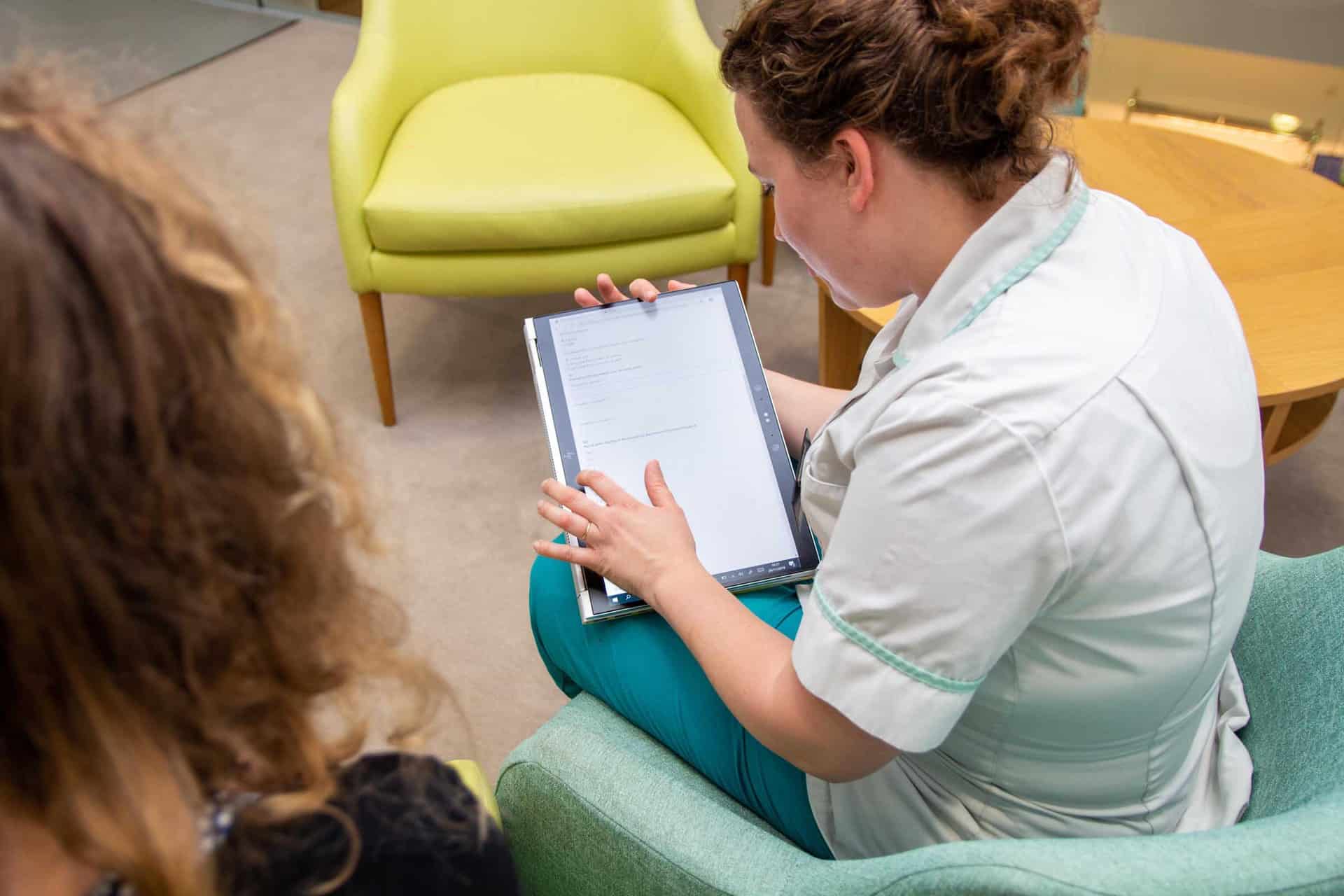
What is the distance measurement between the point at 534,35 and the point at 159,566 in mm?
1958

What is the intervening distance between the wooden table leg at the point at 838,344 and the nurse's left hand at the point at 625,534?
85cm

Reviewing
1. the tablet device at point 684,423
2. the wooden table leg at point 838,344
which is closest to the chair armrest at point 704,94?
the wooden table leg at point 838,344

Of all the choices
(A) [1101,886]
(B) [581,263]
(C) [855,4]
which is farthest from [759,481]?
(B) [581,263]

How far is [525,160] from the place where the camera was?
1.89 metres

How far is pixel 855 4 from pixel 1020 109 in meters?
0.14

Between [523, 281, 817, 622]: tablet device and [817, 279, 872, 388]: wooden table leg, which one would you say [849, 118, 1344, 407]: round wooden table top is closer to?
[817, 279, 872, 388]: wooden table leg

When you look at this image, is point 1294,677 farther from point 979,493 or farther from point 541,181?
point 541,181

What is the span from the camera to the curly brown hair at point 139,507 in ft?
1.37

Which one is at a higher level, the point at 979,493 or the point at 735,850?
the point at 979,493

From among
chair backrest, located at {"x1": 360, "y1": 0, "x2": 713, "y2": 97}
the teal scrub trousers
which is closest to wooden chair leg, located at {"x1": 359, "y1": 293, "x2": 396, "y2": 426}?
chair backrest, located at {"x1": 360, "y1": 0, "x2": 713, "y2": 97}

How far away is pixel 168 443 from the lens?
45cm

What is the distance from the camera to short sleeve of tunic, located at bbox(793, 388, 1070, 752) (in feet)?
2.24

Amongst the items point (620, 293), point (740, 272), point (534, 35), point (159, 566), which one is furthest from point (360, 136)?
point (159, 566)

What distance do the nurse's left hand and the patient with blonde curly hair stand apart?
41 centimetres
